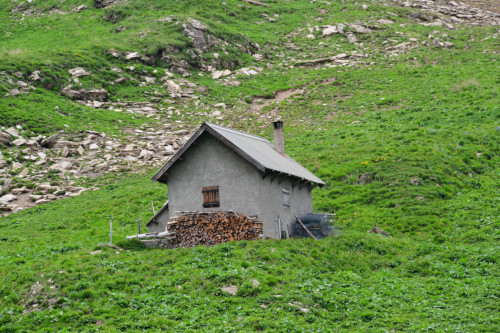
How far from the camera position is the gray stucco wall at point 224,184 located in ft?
77.0

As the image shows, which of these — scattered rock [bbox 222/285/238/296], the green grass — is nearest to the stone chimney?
the green grass

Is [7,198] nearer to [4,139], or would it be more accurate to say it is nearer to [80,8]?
[4,139]

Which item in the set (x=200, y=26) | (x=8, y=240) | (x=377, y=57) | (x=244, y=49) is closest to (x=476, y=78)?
(x=377, y=57)

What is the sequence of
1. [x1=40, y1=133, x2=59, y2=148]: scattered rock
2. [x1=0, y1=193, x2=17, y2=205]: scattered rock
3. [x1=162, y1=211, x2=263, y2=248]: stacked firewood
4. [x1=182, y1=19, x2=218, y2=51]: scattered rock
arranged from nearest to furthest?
1. [x1=162, y1=211, x2=263, y2=248]: stacked firewood
2. [x1=0, y1=193, x2=17, y2=205]: scattered rock
3. [x1=40, y1=133, x2=59, y2=148]: scattered rock
4. [x1=182, y1=19, x2=218, y2=51]: scattered rock

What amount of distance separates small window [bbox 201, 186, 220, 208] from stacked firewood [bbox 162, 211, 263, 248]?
0.48m

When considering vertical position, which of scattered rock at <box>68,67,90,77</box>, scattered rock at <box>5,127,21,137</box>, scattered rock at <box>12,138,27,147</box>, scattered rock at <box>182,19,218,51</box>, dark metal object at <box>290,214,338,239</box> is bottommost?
dark metal object at <box>290,214,338,239</box>

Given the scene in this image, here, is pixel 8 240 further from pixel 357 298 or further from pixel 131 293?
pixel 357 298

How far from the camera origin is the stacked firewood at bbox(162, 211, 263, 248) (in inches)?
913

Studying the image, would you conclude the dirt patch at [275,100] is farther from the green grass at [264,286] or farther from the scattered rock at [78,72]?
the green grass at [264,286]

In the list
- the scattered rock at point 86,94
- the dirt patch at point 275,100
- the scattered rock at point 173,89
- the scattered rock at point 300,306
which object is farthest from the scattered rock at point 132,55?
the scattered rock at point 300,306

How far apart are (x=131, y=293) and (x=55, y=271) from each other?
337cm

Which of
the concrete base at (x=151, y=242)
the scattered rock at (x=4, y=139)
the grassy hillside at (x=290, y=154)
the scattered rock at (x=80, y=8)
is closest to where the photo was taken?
the grassy hillside at (x=290, y=154)

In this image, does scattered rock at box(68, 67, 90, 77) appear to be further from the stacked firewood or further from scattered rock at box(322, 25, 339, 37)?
the stacked firewood

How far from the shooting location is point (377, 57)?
6588cm
